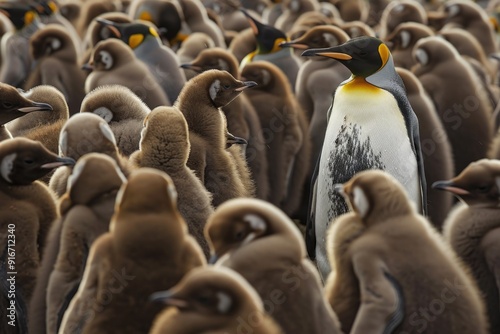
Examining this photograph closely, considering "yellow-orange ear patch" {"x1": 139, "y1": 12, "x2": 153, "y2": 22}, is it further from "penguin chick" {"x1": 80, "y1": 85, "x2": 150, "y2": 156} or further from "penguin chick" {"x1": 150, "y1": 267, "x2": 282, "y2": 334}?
"penguin chick" {"x1": 150, "y1": 267, "x2": 282, "y2": 334}

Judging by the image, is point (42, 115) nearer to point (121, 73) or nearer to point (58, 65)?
point (121, 73)

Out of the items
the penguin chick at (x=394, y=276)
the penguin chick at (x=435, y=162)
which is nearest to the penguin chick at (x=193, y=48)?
the penguin chick at (x=435, y=162)

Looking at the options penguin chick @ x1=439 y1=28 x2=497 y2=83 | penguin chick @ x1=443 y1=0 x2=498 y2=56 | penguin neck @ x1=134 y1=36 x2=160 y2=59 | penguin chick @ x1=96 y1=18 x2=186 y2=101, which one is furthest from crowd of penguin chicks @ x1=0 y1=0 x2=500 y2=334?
penguin chick @ x1=443 y1=0 x2=498 y2=56

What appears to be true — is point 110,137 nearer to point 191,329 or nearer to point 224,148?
point 224,148

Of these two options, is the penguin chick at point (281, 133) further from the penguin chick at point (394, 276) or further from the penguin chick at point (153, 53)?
the penguin chick at point (394, 276)

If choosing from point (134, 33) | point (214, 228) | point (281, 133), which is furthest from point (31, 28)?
point (214, 228)

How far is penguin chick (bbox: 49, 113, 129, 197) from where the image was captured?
4.00 meters

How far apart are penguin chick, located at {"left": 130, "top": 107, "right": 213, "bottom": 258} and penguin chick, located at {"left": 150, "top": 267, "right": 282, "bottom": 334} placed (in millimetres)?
1277

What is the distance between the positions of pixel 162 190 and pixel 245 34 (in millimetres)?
6014

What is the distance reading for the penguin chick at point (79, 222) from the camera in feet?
11.0

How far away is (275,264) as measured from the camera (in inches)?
118

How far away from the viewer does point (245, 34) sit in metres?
8.93

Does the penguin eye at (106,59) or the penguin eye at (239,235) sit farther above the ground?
the penguin eye at (239,235)

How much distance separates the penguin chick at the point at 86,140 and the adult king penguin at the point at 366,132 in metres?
1.10
